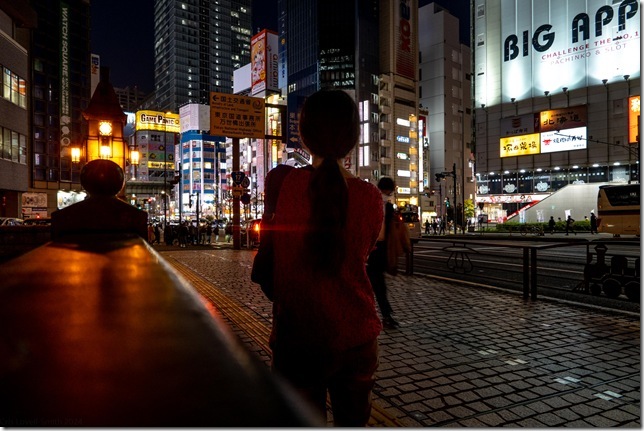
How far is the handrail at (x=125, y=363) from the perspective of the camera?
0.57 metres

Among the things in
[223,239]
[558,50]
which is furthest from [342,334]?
[558,50]

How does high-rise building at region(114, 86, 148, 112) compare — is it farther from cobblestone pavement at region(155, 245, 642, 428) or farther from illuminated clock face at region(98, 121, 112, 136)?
cobblestone pavement at region(155, 245, 642, 428)

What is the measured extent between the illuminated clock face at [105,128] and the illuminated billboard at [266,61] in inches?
3880

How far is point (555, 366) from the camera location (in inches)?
171

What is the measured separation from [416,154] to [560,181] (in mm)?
30561

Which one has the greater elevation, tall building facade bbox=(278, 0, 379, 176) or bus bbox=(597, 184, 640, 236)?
tall building facade bbox=(278, 0, 379, 176)

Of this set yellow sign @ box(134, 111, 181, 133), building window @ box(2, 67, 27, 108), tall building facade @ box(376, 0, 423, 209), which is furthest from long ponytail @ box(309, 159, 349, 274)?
yellow sign @ box(134, 111, 181, 133)

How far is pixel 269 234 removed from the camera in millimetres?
1769

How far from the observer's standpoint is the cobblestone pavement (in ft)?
10.7

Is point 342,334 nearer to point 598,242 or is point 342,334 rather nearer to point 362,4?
point 598,242

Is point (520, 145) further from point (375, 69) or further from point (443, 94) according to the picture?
point (443, 94)

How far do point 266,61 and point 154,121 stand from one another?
113 ft

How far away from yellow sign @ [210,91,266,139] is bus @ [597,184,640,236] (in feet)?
81.1

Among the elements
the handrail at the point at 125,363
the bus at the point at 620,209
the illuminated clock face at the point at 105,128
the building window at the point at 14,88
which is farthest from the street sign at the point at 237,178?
the bus at the point at 620,209
